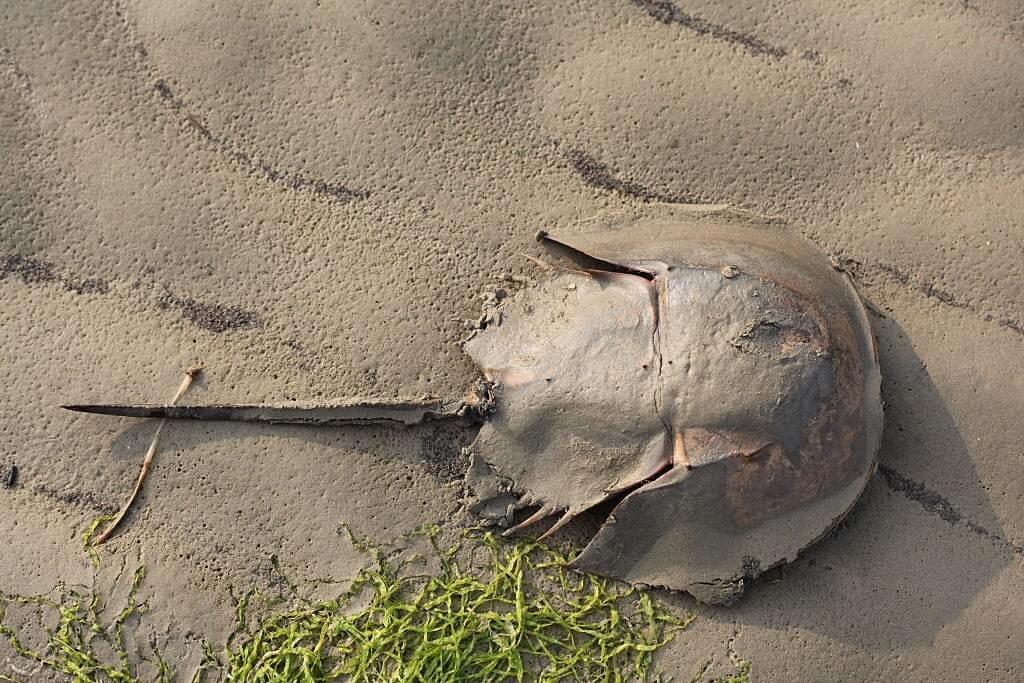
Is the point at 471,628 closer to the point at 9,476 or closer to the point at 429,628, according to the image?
the point at 429,628

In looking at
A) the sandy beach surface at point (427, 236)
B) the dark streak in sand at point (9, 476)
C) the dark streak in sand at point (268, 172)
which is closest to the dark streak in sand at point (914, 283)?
the sandy beach surface at point (427, 236)

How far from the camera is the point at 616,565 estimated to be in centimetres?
271

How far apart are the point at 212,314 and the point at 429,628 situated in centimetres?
138

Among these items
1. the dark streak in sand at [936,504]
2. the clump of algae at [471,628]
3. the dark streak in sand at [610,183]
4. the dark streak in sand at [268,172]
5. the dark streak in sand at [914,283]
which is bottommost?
the clump of algae at [471,628]

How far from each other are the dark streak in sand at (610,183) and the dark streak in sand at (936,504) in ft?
4.12

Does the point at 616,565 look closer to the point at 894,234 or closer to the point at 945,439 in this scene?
the point at 945,439

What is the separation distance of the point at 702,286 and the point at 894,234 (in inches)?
38.4

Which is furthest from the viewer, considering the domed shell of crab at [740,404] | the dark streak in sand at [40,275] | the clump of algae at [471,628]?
the dark streak in sand at [40,275]

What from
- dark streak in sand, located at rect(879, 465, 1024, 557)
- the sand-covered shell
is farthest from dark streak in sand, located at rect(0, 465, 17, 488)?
dark streak in sand, located at rect(879, 465, 1024, 557)

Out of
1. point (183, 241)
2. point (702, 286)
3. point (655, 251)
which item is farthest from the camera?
point (183, 241)

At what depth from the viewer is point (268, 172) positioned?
9.41ft

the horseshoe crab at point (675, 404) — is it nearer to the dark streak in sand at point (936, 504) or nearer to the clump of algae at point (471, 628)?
the clump of algae at point (471, 628)

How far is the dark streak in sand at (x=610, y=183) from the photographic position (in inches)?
113

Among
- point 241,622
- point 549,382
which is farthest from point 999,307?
Result: point 241,622
